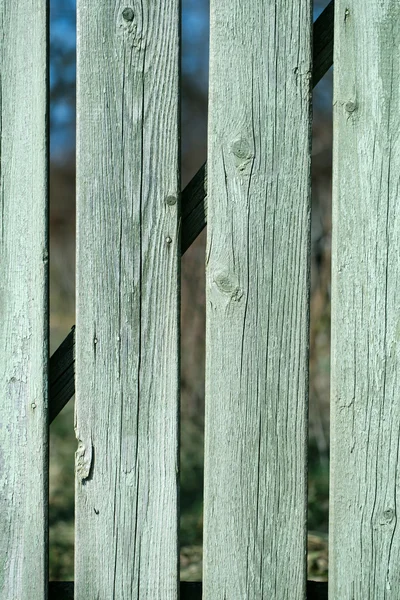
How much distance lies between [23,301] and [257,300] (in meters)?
0.56

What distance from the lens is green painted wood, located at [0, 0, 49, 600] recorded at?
5.25ft

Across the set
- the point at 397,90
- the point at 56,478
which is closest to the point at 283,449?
the point at 397,90

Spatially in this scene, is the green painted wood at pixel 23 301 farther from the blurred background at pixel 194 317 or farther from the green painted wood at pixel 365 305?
the blurred background at pixel 194 317

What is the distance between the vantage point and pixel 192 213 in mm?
1612

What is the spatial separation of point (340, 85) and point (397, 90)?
0.14 m

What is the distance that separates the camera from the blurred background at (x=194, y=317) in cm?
398

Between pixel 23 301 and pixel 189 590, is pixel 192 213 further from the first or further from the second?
pixel 189 590

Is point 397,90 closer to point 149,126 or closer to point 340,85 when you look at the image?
point 340,85

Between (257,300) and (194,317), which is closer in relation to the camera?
(257,300)

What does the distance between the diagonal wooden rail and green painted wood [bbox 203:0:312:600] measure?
0.15 ft

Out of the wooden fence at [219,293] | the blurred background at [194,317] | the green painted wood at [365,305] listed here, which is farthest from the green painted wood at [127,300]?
the blurred background at [194,317]

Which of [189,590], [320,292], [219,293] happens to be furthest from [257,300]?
[320,292]

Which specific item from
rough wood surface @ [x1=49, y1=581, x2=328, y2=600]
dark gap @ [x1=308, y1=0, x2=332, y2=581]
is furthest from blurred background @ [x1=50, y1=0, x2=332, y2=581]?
rough wood surface @ [x1=49, y1=581, x2=328, y2=600]

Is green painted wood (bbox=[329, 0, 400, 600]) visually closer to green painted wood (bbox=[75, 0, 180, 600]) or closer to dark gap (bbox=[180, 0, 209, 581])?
green painted wood (bbox=[75, 0, 180, 600])
